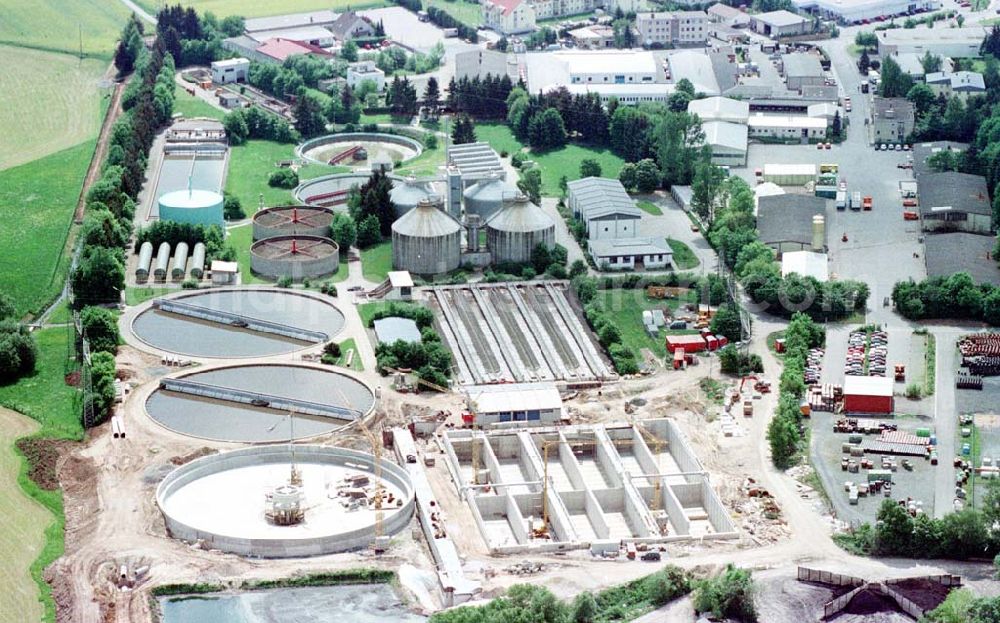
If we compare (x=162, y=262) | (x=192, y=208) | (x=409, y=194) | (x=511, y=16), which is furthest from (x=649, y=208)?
(x=511, y=16)

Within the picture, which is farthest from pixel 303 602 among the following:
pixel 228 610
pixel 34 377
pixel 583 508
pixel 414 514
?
pixel 34 377

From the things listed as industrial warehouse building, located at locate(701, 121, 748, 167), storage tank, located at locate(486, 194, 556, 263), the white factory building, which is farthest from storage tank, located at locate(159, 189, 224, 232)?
the white factory building

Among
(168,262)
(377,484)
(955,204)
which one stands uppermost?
(955,204)

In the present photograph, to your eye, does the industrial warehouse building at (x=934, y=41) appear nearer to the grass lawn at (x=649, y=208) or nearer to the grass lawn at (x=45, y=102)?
the grass lawn at (x=649, y=208)

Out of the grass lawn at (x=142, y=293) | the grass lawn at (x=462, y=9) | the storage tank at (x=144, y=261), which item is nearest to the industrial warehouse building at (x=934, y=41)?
the grass lawn at (x=462, y=9)

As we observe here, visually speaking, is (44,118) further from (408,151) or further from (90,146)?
(408,151)

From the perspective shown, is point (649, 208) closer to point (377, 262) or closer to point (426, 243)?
point (426, 243)
